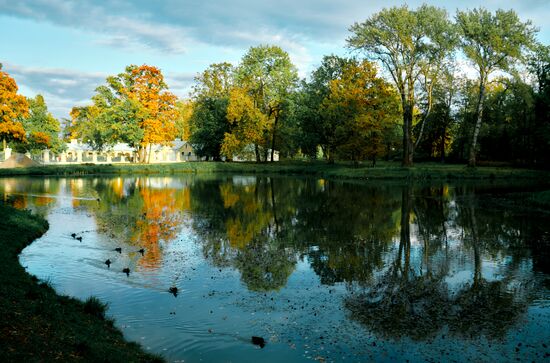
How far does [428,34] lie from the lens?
56.6 meters

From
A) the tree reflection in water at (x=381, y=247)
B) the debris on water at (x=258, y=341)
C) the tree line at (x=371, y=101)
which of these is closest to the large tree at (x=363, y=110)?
the tree line at (x=371, y=101)

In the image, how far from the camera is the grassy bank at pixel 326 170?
57562 millimetres

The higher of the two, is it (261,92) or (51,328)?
(261,92)

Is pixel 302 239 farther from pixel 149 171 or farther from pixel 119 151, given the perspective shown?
pixel 119 151

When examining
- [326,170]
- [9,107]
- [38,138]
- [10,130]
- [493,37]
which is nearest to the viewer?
[493,37]

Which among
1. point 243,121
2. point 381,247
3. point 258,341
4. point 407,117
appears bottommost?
point 258,341

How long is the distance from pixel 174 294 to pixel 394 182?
1793 inches

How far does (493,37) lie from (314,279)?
168 ft

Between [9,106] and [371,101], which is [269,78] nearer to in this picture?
[371,101]

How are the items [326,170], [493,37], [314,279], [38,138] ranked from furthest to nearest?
[38,138] < [326,170] < [493,37] < [314,279]

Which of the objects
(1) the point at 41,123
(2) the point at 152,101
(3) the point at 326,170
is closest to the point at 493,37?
(3) the point at 326,170

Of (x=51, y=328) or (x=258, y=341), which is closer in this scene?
(x=51, y=328)

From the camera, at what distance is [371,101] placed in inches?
2562

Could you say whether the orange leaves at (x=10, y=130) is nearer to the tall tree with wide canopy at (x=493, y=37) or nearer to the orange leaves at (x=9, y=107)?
the orange leaves at (x=9, y=107)
